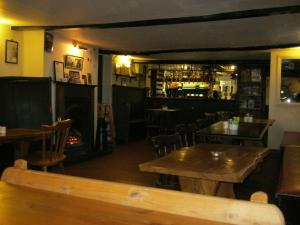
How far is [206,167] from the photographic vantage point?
258 cm

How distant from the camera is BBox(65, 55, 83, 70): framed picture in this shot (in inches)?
280

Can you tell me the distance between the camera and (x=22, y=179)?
1.61 m

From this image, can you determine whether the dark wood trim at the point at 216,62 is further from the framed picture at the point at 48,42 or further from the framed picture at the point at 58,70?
the framed picture at the point at 48,42

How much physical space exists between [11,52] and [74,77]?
1.57 m

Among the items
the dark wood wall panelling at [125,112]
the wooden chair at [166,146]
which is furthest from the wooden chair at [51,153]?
the dark wood wall panelling at [125,112]

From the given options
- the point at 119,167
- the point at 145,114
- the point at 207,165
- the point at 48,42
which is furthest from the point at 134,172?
the point at 145,114

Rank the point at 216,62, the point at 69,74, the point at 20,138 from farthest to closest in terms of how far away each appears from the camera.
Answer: the point at 216,62, the point at 69,74, the point at 20,138

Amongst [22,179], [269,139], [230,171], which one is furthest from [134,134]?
[22,179]

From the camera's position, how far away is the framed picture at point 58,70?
666 cm

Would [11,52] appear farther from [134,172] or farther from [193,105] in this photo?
[193,105]

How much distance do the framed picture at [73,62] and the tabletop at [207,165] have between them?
454 centimetres

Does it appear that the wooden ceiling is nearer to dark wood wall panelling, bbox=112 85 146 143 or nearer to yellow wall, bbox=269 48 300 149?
yellow wall, bbox=269 48 300 149

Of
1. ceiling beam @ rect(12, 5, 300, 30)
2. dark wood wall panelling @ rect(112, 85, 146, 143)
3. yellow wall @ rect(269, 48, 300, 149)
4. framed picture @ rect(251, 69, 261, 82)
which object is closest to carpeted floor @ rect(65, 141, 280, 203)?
yellow wall @ rect(269, 48, 300, 149)

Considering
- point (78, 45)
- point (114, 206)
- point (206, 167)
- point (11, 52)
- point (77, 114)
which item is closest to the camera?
point (114, 206)
